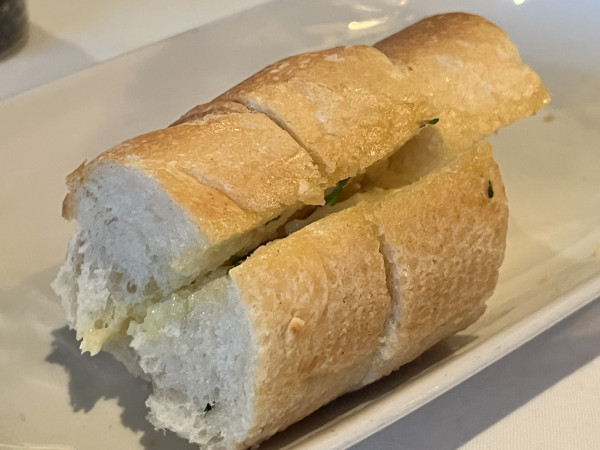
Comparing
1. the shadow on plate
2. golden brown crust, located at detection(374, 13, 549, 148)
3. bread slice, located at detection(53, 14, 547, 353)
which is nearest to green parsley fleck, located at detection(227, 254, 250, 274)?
bread slice, located at detection(53, 14, 547, 353)

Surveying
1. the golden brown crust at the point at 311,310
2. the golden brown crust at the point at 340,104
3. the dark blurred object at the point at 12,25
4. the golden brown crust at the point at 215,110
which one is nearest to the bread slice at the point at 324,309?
the golden brown crust at the point at 311,310

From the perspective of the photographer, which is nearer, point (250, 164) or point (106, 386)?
point (250, 164)

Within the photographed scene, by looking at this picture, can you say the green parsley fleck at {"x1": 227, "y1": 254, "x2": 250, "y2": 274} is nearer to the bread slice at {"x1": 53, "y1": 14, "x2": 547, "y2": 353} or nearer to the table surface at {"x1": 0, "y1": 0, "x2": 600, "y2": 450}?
the bread slice at {"x1": 53, "y1": 14, "x2": 547, "y2": 353}

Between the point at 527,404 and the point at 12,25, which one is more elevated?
the point at 12,25

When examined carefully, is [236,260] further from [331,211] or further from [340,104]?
[340,104]

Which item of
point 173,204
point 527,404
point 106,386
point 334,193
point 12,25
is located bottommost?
point 527,404

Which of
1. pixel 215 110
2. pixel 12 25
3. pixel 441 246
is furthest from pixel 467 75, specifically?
pixel 12 25

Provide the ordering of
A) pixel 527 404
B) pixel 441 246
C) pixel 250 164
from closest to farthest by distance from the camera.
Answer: pixel 250 164 < pixel 441 246 < pixel 527 404

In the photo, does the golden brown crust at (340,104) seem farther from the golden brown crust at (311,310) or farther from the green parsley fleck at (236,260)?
the green parsley fleck at (236,260)

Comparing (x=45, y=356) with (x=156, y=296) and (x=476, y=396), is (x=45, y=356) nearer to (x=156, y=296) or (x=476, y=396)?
(x=156, y=296)
